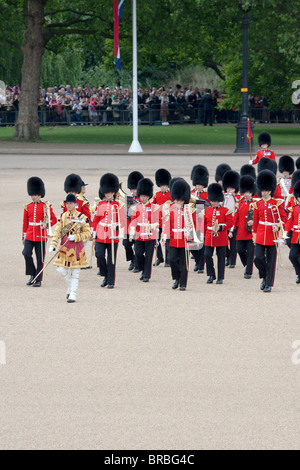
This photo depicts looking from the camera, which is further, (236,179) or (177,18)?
(177,18)

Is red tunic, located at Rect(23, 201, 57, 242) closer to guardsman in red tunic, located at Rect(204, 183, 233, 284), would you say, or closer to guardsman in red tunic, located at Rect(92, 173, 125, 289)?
guardsman in red tunic, located at Rect(92, 173, 125, 289)

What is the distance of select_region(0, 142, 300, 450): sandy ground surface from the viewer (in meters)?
6.83

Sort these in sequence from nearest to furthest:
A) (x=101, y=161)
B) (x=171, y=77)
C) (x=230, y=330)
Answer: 1. (x=230, y=330)
2. (x=101, y=161)
3. (x=171, y=77)

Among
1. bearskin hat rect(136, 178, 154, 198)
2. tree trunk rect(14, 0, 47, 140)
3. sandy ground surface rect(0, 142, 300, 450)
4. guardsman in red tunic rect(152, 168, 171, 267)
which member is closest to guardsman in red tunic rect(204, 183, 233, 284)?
sandy ground surface rect(0, 142, 300, 450)

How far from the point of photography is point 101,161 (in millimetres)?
29906

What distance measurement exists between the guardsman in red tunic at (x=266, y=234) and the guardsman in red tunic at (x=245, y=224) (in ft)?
1.89

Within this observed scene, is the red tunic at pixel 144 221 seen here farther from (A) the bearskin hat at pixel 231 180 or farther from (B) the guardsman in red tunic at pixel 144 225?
(A) the bearskin hat at pixel 231 180

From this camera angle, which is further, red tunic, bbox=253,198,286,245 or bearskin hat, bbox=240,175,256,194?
bearskin hat, bbox=240,175,256,194

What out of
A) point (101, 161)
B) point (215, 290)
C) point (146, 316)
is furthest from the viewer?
point (101, 161)

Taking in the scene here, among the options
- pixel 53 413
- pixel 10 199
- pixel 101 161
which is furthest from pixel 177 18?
pixel 53 413

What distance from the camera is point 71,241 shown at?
460 inches

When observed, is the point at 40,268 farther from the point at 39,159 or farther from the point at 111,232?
the point at 39,159

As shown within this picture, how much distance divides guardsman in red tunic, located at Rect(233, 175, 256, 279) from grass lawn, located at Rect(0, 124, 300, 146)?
23.6 metres

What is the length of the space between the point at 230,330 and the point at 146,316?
106cm
